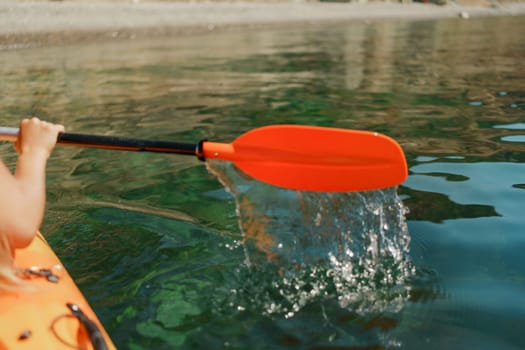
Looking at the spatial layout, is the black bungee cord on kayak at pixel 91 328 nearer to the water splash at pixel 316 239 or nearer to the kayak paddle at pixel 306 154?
the water splash at pixel 316 239

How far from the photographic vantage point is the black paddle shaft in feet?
9.02

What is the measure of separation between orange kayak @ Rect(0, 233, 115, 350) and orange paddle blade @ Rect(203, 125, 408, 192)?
892 mm

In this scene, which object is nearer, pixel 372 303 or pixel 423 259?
pixel 372 303

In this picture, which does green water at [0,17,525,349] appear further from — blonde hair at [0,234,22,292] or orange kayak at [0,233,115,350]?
blonde hair at [0,234,22,292]

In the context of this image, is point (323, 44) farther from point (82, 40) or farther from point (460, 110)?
point (460, 110)

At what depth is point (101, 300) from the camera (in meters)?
2.52

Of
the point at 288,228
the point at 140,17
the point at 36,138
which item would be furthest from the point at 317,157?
the point at 140,17

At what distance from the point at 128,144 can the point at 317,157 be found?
0.91 m

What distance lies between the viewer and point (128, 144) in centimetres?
281

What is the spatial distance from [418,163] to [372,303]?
1.99 m

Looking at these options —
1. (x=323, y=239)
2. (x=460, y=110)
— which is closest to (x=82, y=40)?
(x=460, y=110)

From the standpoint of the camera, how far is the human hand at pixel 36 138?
2.40m

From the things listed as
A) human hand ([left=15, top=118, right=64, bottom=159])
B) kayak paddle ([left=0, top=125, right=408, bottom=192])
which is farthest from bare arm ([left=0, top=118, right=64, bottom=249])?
kayak paddle ([left=0, top=125, right=408, bottom=192])

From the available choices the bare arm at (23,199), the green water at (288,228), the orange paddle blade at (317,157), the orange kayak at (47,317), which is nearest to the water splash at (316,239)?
the green water at (288,228)
